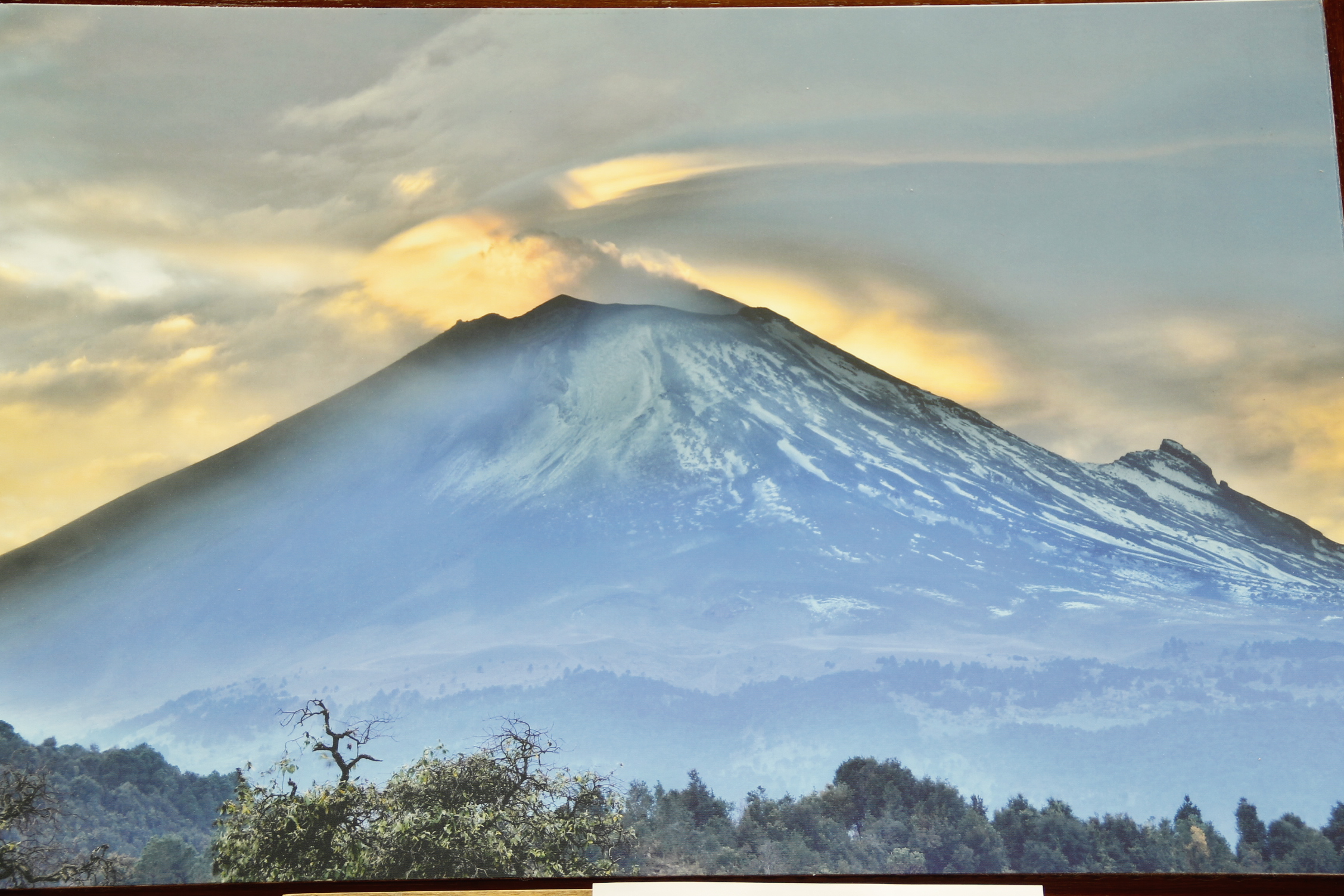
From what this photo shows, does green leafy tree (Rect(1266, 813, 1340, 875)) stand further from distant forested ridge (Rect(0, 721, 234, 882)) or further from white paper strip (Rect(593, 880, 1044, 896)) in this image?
distant forested ridge (Rect(0, 721, 234, 882))

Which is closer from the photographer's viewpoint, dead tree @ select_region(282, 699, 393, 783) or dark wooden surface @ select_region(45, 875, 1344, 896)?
dark wooden surface @ select_region(45, 875, 1344, 896)

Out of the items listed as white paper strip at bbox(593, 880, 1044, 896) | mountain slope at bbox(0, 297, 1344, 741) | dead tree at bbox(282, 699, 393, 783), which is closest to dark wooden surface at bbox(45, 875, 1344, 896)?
white paper strip at bbox(593, 880, 1044, 896)

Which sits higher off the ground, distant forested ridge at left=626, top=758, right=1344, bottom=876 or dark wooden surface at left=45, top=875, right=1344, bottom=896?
distant forested ridge at left=626, top=758, right=1344, bottom=876

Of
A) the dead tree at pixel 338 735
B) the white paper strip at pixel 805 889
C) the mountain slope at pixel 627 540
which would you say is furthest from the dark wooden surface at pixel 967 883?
the mountain slope at pixel 627 540

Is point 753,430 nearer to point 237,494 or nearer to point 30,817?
point 237,494

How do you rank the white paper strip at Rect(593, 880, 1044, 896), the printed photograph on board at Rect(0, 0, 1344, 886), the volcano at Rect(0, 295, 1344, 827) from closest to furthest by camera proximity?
the white paper strip at Rect(593, 880, 1044, 896), the printed photograph on board at Rect(0, 0, 1344, 886), the volcano at Rect(0, 295, 1344, 827)

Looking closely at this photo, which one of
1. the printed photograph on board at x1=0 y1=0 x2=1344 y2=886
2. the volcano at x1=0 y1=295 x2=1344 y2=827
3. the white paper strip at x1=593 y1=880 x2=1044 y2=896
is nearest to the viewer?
the white paper strip at x1=593 y1=880 x2=1044 y2=896

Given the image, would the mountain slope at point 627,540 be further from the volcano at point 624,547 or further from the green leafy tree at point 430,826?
the green leafy tree at point 430,826
